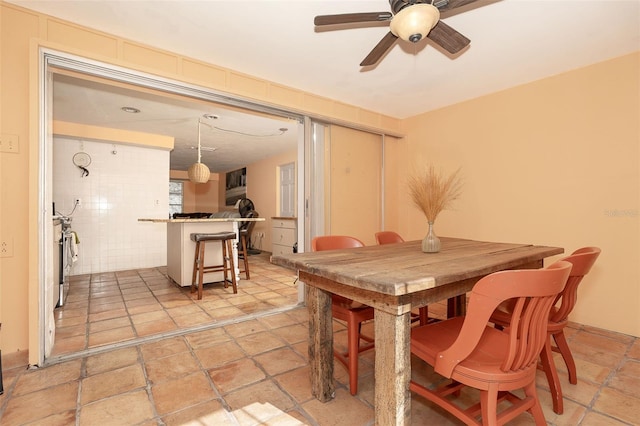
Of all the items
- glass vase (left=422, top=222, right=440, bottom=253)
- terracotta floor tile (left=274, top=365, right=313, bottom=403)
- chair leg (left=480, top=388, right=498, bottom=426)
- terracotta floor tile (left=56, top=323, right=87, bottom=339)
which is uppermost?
glass vase (left=422, top=222, right=440, bottom=253)

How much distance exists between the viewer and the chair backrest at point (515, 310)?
1046 mm

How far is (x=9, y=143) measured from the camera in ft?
6.63

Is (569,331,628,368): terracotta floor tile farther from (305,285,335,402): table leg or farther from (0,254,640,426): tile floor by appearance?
(305,285,335,402): table leg

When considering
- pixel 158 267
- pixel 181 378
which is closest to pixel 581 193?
pixel 181 378

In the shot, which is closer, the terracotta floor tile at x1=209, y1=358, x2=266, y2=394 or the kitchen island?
the terracotta floor tile at x1=209, y1=358, x2=266, y2=394

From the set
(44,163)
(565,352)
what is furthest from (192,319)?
(565,352)

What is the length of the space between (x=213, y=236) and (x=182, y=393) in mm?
2281

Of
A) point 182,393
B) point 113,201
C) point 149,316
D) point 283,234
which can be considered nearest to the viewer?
point 182,393

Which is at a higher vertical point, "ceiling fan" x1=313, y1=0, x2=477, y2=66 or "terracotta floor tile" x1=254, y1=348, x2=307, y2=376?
"ceiling fan" x1=313, y1=0, x2=477, y2=66

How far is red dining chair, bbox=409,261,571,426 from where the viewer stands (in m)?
1.05

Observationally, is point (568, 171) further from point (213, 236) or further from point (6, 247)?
point (6, 247)

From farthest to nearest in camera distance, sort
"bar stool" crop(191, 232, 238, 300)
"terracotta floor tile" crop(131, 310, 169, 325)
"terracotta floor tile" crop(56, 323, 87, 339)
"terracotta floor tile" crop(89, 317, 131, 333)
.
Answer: "bar stool" crop(191, 232, 238, 300)
"terracotta floor tile" crop(131, 310, 169, 325)
"terracotta floor tile" crop(89, 317, 131, 333)
"terracotta floor tile" crop(56, 323, 87, 339)

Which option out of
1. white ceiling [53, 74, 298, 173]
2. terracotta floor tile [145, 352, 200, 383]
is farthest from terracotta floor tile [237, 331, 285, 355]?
white ceiling [53, 74, 298, 173]

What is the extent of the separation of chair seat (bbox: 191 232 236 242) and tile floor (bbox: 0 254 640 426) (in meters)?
0.91
